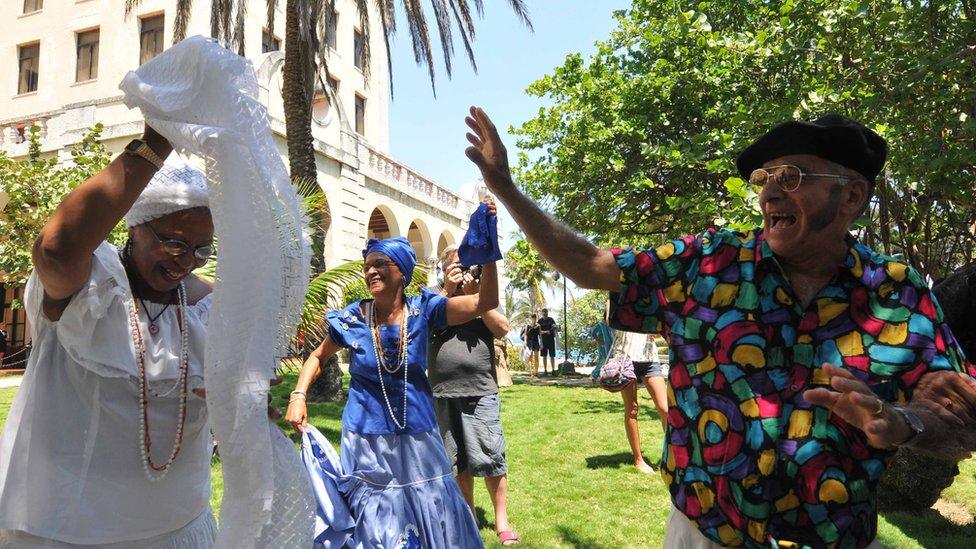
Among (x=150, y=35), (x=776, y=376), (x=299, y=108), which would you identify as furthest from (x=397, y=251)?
(x=150, y=35)

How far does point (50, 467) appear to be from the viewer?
189 centimetres

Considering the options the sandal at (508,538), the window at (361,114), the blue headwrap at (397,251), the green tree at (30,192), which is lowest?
the sandal at (508,538)

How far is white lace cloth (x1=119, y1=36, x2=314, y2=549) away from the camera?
1531mm

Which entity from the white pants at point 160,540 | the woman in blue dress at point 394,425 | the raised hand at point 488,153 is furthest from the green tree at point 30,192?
the raised hand at point 488,153

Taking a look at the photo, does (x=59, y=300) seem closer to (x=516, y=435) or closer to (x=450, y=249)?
(x=450, y=249)

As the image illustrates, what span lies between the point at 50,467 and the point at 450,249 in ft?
11.2

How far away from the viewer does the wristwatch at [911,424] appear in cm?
172

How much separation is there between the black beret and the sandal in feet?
12.0

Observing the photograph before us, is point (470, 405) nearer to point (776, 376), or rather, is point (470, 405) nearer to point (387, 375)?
point (387, 375)

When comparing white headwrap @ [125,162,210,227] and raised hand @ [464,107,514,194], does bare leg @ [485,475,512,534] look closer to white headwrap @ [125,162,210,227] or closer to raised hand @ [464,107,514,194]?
raised hand @ [464,107,514,194]

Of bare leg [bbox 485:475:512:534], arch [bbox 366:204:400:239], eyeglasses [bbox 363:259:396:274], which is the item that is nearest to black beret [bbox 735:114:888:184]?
eyeglasses [bbox 363:259:396:274]

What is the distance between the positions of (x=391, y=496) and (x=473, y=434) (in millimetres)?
1217

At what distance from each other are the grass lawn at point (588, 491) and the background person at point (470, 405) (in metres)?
0.45

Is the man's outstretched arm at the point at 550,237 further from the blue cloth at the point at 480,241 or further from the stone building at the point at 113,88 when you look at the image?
the stone building at the point at 113,88
